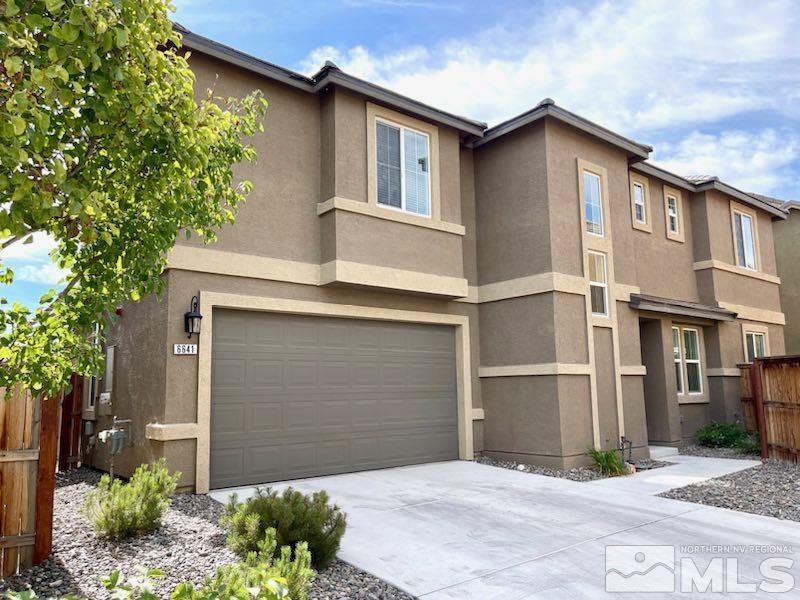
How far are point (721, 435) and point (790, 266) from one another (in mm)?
9484

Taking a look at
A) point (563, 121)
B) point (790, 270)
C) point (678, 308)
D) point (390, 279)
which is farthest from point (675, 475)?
point (790, 270)

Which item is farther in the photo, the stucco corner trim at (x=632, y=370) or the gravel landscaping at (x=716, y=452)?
the gravel landscaping at (x=716, y=452)

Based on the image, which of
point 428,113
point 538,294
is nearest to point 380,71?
point 428,113

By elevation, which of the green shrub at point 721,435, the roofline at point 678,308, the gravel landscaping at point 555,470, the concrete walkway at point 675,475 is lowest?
the concrete walkway at point 675,475

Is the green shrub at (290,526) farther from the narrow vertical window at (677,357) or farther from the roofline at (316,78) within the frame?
the narrow vertical window at (677,357)

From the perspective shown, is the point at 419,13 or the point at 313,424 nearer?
the point at 419,13

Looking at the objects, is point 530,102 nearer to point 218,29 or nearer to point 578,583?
point 218,29

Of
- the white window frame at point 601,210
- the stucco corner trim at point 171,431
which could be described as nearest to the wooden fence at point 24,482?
the stucco corner trim at point 171,431

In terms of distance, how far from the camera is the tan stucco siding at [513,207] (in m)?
11.1

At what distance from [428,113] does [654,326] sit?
740 cm

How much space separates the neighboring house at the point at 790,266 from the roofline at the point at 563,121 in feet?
32.9

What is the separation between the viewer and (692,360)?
14.8m

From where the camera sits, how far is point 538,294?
10930 mm

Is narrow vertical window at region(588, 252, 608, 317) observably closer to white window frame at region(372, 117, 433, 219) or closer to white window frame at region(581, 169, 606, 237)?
white window frame at region(581, 169, 606, 237)
